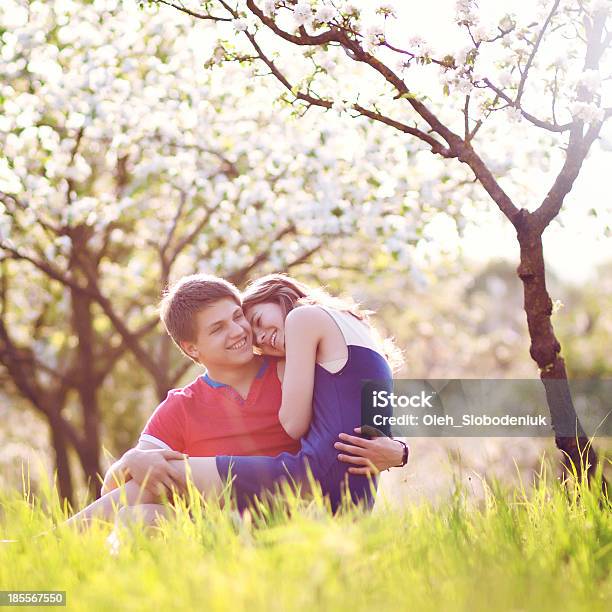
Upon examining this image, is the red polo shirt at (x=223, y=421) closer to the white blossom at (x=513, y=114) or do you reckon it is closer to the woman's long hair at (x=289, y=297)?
the woman's long hair at (x=289, y=297)

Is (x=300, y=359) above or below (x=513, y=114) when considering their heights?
below

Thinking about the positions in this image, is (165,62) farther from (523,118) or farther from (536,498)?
(536,498)

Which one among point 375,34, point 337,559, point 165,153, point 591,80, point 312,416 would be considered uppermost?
point 165,153

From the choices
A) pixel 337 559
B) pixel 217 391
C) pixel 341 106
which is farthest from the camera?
pixel 341 106

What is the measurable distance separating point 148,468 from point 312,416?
721mm

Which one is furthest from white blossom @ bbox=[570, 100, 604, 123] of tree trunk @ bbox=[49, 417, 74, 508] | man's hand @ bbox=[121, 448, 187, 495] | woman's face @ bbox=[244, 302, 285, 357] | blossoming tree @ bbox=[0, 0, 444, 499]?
tree trunk @ bbox=[49, 417, 74, 508]

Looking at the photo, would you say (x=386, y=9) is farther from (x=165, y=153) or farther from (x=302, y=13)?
(x=165, y=153)

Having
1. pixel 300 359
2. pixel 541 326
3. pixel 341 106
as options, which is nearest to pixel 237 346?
pixel 300 359

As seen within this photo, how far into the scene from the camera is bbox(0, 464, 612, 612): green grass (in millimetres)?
2744

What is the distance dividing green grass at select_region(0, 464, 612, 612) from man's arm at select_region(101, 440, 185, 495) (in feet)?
0.66

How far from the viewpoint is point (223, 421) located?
14.5 ft

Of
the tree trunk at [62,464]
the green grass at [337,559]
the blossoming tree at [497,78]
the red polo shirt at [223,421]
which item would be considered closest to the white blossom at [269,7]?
the blossoming tree at [497,78]

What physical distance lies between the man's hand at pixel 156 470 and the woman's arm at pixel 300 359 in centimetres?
50

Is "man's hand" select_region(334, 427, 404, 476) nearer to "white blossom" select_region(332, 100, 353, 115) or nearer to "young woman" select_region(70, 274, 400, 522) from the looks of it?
"young woman" select_region(70, 274, 400, 522)
